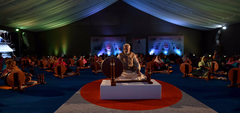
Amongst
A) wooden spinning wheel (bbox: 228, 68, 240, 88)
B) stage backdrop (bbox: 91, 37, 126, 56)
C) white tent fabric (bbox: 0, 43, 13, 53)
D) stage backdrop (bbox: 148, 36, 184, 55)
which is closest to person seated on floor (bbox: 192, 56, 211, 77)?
wooden spinning wheel (bbox: 228, 68, 240, 88)

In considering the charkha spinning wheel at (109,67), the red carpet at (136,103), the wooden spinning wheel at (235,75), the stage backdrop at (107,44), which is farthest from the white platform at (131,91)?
the stage backdrop at (107,44)

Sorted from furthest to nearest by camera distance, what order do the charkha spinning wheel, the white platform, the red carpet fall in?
the charkha spinning wheel, the white platform, the red carpet

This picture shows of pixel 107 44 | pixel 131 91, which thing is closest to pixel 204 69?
pixel 131 91

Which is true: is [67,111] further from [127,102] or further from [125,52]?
[125,52]

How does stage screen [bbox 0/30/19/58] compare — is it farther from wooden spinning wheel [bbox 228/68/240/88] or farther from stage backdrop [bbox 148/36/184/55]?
wooden spinning wheel [bbox 228/68/240/88]

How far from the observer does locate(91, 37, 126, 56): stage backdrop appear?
16781 millimetres

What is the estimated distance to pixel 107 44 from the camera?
16.8 meters

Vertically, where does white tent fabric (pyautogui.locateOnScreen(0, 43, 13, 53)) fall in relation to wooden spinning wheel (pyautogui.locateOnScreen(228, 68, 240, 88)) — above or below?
above

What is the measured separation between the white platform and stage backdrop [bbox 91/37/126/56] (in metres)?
13.6

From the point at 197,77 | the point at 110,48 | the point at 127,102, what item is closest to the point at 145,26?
the point at 110,48

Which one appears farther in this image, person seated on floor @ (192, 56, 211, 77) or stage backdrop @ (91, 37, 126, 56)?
stage backdrop @ (91, 37, 126, 56)

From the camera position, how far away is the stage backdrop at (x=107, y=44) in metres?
16.8

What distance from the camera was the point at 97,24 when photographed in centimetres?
1681

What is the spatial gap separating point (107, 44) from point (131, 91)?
1392 centimetres
